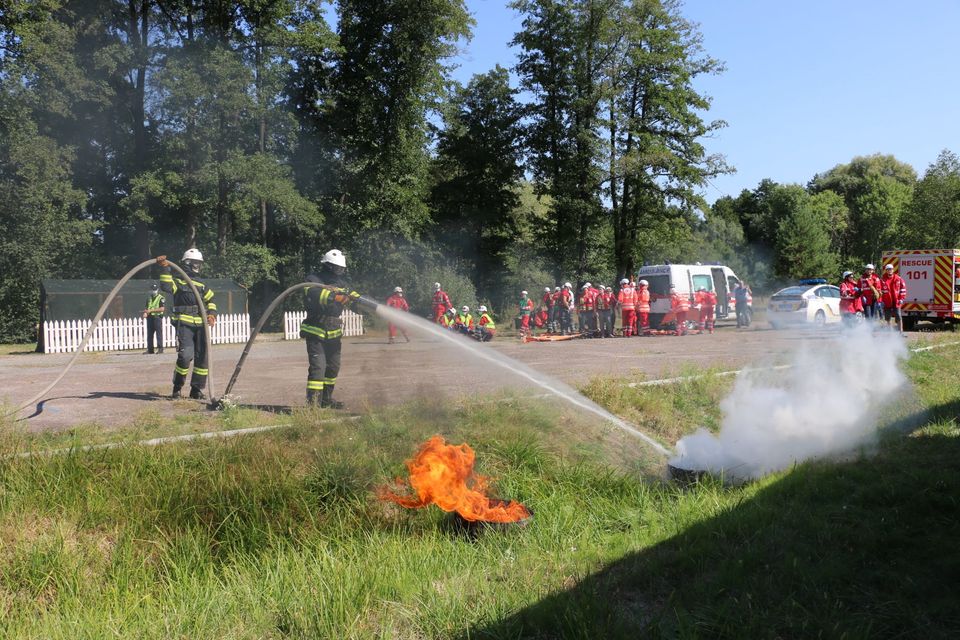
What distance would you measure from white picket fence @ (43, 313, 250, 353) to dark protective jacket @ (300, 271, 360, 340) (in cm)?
1276

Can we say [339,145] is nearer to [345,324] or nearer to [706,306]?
[345,324]

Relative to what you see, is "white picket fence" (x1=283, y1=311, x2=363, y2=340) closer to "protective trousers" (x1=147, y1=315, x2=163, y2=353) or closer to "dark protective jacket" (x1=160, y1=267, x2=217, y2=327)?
"protective trousers" (x1=147, y1=315, x2=163, y2=353)

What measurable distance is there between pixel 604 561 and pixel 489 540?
92 cm

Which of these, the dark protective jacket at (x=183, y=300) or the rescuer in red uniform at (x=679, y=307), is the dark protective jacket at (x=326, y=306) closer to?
the dark protective jacket at (x=183, y=300)

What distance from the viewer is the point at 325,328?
26.1 ft

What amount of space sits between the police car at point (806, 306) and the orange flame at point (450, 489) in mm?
20370

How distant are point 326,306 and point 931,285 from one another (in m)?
21.8

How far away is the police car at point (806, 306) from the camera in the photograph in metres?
23.7

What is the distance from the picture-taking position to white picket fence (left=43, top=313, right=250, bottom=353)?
19.9 m

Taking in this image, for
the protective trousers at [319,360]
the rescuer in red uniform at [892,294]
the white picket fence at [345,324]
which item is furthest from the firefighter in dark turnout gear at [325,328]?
the white picket fence at [345,324]

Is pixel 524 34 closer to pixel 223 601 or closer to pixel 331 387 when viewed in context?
pixel 331 387

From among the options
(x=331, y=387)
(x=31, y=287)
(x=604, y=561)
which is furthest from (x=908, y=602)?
(x=31, y=287)

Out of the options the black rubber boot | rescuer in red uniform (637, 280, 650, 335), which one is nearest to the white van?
rescuer in red uniform (637, 280, 650, 335)

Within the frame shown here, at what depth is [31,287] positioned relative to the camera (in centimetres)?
2942
